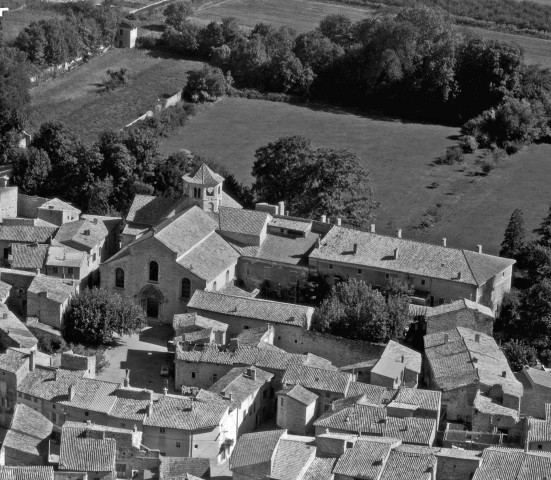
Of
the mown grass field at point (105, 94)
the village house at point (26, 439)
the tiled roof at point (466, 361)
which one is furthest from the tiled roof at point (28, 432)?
the mown grass field at point (105, 94)

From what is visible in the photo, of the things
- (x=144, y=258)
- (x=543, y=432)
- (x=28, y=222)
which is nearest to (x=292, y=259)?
(x=144, y=258)

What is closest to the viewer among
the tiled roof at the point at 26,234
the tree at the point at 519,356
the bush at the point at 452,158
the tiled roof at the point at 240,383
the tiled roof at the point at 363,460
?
the tiled roof at the point at 363,460

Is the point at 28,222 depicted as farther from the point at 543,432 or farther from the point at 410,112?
the point at 410,112

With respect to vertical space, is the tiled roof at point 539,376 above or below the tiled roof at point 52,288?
above

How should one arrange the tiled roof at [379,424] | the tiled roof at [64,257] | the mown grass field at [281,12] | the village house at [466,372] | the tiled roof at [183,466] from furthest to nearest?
the mown grass field at [281,12], the tiled roof at [64,257], the village house at [466,372], the tiled roof at [379,424], the tiled roof at [183,466]

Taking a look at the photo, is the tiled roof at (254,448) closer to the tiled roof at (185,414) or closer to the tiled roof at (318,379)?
the tiled roof at (185,414)

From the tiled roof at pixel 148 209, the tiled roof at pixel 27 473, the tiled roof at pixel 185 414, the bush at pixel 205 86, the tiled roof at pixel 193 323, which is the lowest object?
the bush at pixel 205 86

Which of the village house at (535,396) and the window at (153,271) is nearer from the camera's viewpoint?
the village house at (535,396)
